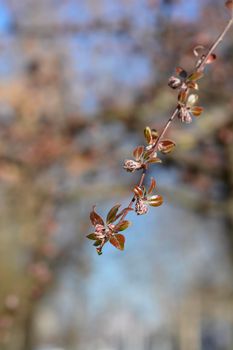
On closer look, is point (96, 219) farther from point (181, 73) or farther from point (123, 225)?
point (181, 73)

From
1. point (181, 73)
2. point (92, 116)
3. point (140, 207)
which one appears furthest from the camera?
point (92, 116)

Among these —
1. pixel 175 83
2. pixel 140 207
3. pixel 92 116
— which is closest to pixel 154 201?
pixel 140 207

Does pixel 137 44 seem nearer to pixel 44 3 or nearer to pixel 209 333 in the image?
pixel 44 3

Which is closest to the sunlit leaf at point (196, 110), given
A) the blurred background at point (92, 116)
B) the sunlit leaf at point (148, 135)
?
the sunlit leaf at point (148, 135)

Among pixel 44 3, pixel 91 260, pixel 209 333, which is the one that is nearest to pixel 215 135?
pixel 44 3

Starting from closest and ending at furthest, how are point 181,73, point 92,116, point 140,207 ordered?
point 140,207
point 181,73
point 92,116

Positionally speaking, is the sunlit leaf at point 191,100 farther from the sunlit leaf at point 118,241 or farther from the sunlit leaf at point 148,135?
the sunlit leaf at point 118,241

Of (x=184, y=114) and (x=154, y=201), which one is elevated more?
(x=184, y=114)

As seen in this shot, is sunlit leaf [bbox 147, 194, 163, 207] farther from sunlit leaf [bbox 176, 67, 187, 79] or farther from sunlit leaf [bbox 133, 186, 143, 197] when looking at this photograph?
sunlit leaf [bbox 176, 67, 187, 79]

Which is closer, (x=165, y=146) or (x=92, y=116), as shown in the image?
(x=165, y=146)
